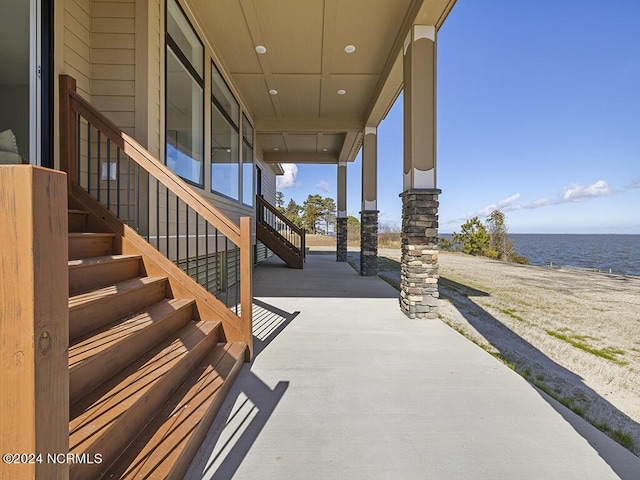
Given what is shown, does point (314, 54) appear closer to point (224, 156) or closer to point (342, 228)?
point (224, 156)

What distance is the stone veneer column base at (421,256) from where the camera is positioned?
4.13m

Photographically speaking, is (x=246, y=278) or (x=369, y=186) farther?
(x=369, y=186)

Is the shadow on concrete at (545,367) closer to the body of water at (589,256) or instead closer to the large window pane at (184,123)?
the large window pane at (184,123)

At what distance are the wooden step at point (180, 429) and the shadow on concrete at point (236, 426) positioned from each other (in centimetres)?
5

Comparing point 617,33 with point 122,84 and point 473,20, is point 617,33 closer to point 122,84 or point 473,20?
point 473,20

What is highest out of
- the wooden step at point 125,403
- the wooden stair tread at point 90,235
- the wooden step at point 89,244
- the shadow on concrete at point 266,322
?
the wooden stair tread at point 90,235

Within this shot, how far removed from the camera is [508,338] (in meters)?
3.62

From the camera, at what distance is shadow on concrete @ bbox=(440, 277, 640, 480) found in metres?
1.68

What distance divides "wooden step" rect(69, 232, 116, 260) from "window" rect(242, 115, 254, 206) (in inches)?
207

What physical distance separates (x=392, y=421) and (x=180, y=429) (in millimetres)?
1237

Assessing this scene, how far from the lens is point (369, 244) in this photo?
8.09m

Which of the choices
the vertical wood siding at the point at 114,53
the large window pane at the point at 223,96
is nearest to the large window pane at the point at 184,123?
the vertical wood siding at the point at 114,53

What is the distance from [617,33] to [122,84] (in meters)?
13.7

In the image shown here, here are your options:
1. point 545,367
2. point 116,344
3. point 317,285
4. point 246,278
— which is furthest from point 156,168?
point 317,285
